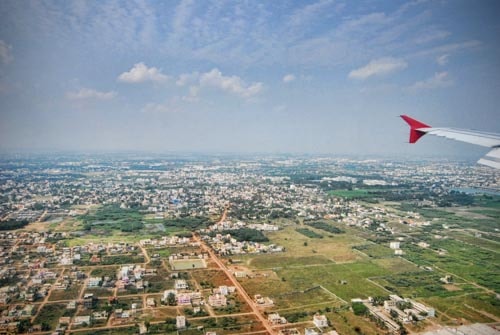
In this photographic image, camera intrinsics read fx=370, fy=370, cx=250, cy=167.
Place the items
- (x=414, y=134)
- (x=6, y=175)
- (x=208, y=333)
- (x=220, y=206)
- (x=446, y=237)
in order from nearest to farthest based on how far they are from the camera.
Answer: (x=414, y=134) → (x=208, y=333) → (x=446, y=237) → (x=220, y=206) → (x=6, y=175)

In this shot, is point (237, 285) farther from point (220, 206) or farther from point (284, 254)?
point (220, 206)

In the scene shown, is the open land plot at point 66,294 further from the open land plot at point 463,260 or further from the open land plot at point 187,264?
the open land plot at point 463,260

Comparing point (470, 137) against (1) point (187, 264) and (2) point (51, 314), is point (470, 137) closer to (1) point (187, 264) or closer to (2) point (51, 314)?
(2) point (51, 314)

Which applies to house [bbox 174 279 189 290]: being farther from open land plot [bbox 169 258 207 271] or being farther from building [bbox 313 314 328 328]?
building [bbox 313 314 328 328]

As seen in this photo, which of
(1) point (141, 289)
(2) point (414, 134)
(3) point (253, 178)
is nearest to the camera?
(2) point (414, 134)

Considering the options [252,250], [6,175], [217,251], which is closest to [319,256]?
[252,250]

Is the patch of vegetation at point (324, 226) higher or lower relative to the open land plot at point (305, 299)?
higher

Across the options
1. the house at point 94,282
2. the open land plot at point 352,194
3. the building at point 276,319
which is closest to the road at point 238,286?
the building at point 276,319

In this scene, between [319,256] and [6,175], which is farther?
[6,175]

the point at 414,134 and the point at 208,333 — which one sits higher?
the point at 414,134
